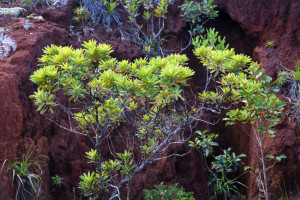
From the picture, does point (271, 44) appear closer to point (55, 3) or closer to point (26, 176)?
point (55, 3)

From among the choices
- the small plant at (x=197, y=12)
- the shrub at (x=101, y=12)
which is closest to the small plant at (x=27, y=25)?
the shrub at (x=101, y=12)

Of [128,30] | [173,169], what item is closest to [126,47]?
[128,30]

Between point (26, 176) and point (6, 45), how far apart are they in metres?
1.93

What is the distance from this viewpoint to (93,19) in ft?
21.6

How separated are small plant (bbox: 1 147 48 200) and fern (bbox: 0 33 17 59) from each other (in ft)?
4.75

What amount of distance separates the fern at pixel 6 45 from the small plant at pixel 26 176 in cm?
145

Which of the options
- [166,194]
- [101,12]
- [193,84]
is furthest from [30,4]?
[166,194]

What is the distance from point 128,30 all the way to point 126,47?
698 millimetres

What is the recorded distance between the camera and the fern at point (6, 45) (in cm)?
464

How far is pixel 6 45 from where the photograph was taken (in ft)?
15.5

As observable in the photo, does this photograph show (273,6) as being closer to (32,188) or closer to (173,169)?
(173,169)

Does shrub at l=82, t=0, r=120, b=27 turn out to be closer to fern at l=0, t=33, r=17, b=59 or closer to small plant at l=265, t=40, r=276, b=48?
fern at l=0, t=33, r=17, b=59

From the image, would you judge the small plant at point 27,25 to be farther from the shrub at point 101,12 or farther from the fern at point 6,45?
the shrub at point 101,12

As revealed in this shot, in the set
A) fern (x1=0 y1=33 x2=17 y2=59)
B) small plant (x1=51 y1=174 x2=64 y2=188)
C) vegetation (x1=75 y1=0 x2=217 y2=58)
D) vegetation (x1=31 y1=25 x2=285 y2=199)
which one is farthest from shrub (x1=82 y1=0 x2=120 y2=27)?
small plant (x1=51 y1=174 x2=64 y2=188)
